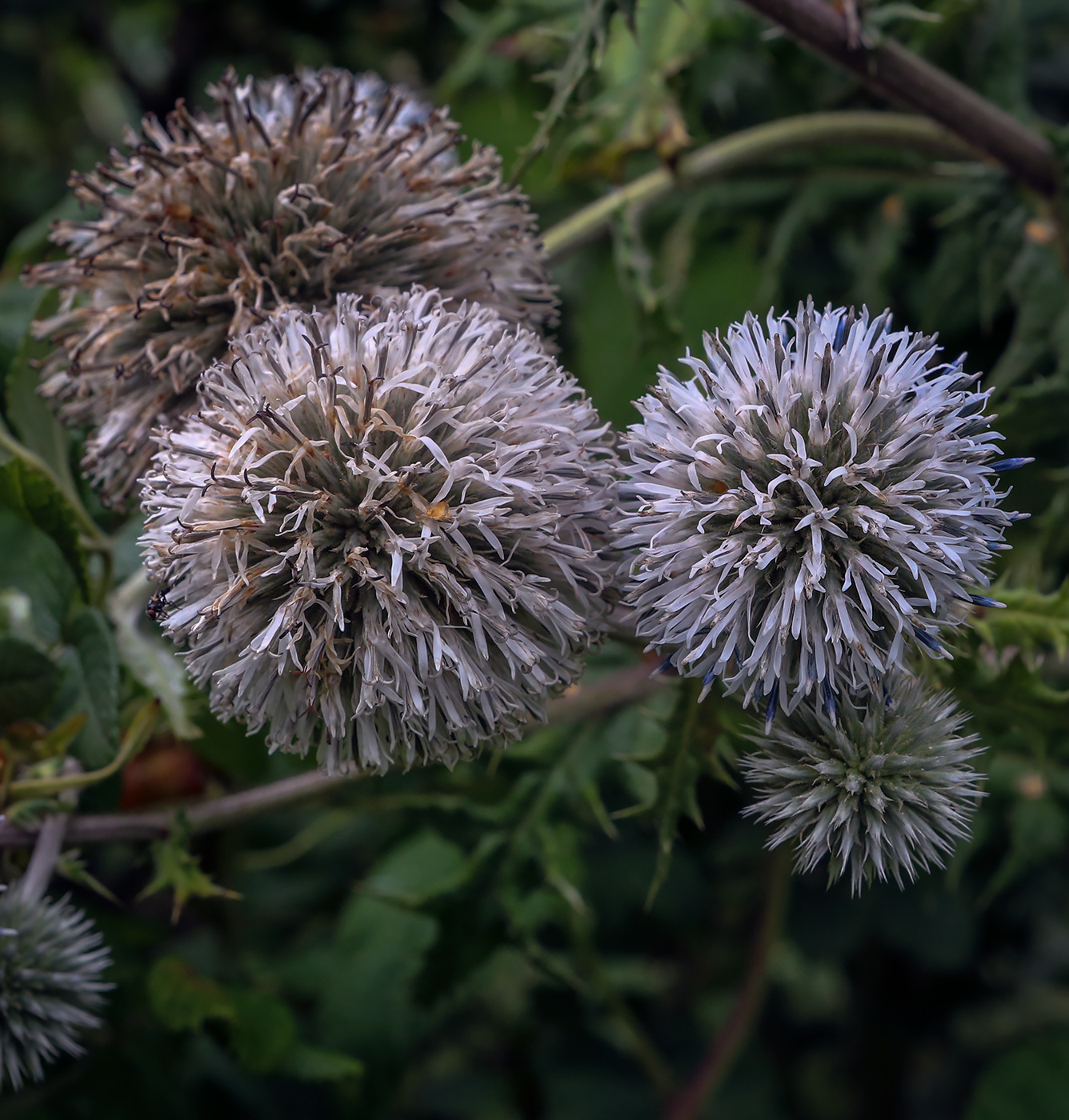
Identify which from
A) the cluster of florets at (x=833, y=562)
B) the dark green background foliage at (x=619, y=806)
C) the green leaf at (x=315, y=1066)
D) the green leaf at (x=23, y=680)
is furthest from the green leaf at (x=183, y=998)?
the cluster of florets at (x=833, y=562)

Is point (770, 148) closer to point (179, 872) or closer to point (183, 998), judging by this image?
point (179, 872)

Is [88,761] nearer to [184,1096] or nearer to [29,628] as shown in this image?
[29,628]

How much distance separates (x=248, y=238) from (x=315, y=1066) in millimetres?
1714

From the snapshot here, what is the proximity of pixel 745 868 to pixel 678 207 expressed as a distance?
208cm

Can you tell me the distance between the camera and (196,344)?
1809mm

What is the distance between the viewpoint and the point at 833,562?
1.43 meters

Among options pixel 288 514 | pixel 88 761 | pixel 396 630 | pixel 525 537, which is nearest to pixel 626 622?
pixel 525 537

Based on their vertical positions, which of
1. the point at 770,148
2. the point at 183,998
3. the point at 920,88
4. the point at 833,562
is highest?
the point at 770,148

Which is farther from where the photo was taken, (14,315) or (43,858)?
(14,315)

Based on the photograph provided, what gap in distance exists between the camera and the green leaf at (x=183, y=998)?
2152 millimetres

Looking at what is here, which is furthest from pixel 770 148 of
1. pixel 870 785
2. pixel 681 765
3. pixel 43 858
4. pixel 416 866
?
pixel 43 858

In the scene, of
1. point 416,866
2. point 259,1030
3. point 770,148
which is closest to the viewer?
point 259,1030

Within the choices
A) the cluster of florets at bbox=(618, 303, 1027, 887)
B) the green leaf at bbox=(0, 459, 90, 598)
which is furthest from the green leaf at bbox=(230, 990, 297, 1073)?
the cluster of florets at bbox=(618, 303, 1027, 887)

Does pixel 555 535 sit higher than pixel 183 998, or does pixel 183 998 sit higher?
pixel 555 535
